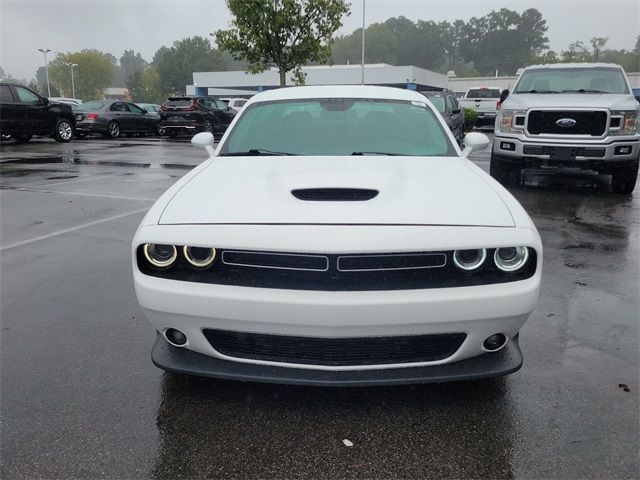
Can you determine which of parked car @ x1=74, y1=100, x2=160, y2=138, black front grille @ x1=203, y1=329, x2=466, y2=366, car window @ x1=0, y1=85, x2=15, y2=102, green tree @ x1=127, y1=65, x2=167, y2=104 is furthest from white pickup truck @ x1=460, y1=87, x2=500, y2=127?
green tree @ x1=127, y1=65, x2=167, y2=104

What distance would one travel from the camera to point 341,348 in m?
2.39

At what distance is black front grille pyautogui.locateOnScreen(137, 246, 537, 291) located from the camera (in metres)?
2.32

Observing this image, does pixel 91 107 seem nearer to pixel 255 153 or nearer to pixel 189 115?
pixel 189 115

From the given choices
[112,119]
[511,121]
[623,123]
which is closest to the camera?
[623,123]

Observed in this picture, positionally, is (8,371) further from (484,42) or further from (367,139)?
(484,42)

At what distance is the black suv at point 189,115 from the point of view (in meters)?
22.8

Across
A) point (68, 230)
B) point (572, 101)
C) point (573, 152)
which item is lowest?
point (68, 230)

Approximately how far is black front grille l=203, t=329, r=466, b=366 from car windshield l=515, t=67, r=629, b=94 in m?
7.80

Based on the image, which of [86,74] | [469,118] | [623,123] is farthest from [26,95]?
[86,74]

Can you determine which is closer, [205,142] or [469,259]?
[469,259]

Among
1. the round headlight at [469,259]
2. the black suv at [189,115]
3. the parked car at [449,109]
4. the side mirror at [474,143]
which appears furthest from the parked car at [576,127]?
the black suv at [189,115]

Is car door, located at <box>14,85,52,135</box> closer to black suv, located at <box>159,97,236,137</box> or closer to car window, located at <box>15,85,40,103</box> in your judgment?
car window, located at <box>15,85,40,103</box>

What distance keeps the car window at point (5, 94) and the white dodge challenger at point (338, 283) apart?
16.7 meters

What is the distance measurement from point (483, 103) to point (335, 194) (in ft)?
86.2
